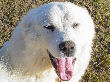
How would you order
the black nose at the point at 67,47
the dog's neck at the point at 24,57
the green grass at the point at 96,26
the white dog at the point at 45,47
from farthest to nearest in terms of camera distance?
the green grass at the point at 96,26, the dog's neck at the point at 24,57, the white dog at the point at 45,47, the black nose at the point at 67,47

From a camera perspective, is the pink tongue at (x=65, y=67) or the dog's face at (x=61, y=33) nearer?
the dog's face at (x=61, y=33)

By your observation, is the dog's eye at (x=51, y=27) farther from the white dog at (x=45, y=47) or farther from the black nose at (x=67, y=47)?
the black nose at (x=67, y=47)

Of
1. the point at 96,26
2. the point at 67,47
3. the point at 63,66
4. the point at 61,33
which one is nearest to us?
the point at 67,47

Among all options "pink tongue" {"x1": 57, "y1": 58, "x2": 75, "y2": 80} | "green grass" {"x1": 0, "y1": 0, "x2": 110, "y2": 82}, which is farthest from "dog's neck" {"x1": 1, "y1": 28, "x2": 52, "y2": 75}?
"green grass" {"x1": 0, "y1": 0, "x2": 110, "y2": 82}

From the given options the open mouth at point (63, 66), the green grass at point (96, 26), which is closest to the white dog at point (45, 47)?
the open mouth at point (63, 66)

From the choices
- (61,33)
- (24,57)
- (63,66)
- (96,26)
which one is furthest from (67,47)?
(96,26)

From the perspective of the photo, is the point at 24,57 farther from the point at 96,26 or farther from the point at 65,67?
the point at 96,26

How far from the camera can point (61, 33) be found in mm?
4195

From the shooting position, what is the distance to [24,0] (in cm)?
832

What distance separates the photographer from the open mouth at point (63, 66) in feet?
14.1

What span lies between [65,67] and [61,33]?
455mm

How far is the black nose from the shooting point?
404 centimetres

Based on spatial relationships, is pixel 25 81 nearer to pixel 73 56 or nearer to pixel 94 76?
pixel 73 56

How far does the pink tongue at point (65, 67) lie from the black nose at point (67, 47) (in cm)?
21
